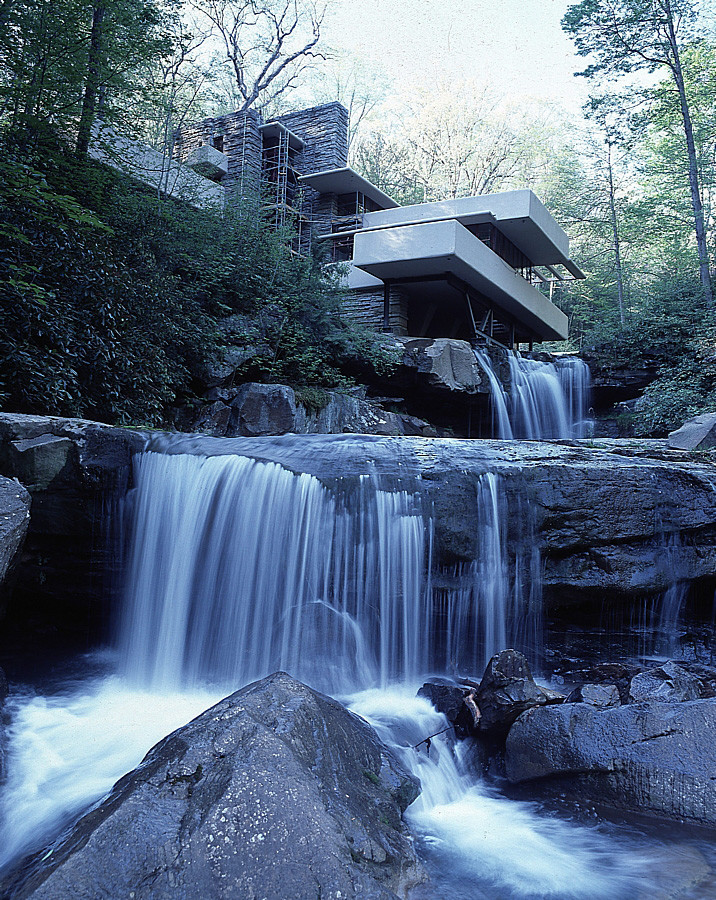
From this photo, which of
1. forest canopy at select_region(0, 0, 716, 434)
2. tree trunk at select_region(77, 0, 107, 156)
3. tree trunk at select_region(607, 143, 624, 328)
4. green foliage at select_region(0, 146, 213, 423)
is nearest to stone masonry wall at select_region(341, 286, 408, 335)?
forest canopy at select_region(0, 0, 716, 434)

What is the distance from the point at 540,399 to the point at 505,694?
1175 cm

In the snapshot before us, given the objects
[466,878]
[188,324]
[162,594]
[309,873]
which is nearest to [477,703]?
[466,878]

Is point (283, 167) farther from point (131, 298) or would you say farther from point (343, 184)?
point (131, 298)

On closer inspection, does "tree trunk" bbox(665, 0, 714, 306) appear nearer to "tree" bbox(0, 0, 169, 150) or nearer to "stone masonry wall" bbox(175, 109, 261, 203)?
"stone masonry wall" bbox(175, 109, 261, 203)

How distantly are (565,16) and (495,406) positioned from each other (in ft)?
44.3

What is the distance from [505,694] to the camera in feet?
13.6

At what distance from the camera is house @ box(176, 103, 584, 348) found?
15.5 m

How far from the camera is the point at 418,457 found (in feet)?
20.1

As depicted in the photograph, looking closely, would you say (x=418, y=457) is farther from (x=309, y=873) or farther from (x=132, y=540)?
(x=309, y=873)

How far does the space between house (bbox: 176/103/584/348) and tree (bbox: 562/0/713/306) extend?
4.69m

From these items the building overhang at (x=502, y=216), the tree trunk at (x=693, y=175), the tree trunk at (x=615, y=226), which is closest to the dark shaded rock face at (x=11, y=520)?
the building overhang at (x=502, y=216)

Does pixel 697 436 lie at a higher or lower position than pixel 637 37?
lower

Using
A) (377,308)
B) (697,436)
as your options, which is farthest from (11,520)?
(377,308)

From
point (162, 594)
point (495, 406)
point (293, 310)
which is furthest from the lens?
point (495, 406)
